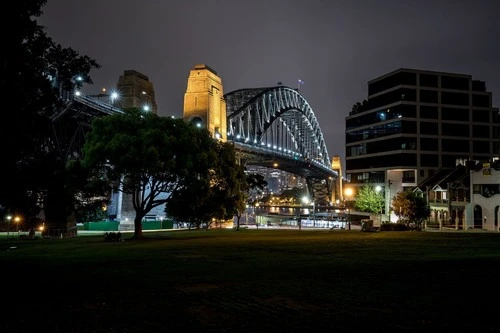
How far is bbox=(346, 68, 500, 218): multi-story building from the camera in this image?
93.4 meters

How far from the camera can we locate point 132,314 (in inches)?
428

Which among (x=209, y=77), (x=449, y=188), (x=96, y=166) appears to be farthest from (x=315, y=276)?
(x=209, y=77)

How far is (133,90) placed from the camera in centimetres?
7981

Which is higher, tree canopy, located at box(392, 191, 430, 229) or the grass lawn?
tree canopy, located at box(392, 191, 430, 229)

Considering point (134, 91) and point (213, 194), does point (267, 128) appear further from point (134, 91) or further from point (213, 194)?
point (213, 194)

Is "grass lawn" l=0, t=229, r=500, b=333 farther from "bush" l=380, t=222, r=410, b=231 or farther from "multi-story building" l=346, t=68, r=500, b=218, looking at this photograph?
"multi-story building" l=346, t=68, r=500, b=218

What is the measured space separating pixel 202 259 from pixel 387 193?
245ft

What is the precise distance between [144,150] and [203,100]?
4858 cm

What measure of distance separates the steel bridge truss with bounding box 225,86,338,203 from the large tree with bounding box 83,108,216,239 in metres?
60.7

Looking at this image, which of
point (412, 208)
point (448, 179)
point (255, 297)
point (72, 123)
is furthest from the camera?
point (448, 179)

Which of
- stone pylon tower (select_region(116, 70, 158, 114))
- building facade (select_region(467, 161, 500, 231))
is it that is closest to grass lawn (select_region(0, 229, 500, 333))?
building facade (select_region(467, 161, 500, 231))

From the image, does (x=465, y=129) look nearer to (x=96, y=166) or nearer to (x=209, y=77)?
(x=209, y=77)

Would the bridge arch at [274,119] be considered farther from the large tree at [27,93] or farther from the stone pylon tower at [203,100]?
the large tree at [27,93]

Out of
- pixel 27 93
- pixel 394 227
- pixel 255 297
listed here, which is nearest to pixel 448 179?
pixel 394 227
